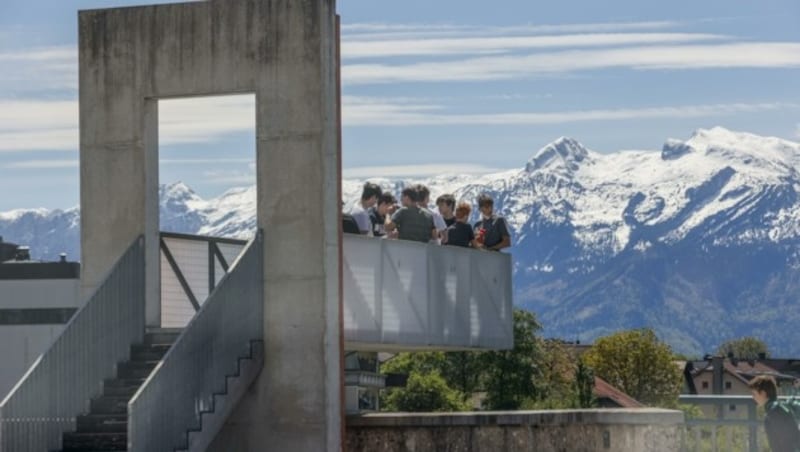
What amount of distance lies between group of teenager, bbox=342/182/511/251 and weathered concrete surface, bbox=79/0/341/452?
163cm

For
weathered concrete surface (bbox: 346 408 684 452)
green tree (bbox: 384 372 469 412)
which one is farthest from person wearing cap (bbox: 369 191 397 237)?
green tree (bbox: 384 372 469 412)

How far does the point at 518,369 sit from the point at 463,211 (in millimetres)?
117313

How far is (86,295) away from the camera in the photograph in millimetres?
24359

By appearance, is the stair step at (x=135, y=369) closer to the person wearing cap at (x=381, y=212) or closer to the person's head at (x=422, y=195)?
the person wearing cap at (x=381, y=212)

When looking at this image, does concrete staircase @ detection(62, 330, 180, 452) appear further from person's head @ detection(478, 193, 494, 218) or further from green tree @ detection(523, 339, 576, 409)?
green tree @ detection(523, 339, 576, 409)

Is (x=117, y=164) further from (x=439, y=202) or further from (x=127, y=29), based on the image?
(x=439, y=202)

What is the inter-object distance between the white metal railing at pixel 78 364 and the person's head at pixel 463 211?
461 cm

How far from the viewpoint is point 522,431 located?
22.6 meters

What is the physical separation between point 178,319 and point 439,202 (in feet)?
13.4

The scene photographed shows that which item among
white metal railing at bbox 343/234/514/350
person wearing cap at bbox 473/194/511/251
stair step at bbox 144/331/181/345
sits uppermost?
person wearing cap at bbox 473/194/511/251

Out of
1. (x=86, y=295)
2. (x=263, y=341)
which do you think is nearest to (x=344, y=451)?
(x=263, y=341)

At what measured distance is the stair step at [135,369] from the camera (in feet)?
77.3

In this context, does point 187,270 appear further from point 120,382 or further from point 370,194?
point 370,194

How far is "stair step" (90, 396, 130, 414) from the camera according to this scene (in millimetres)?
23062
